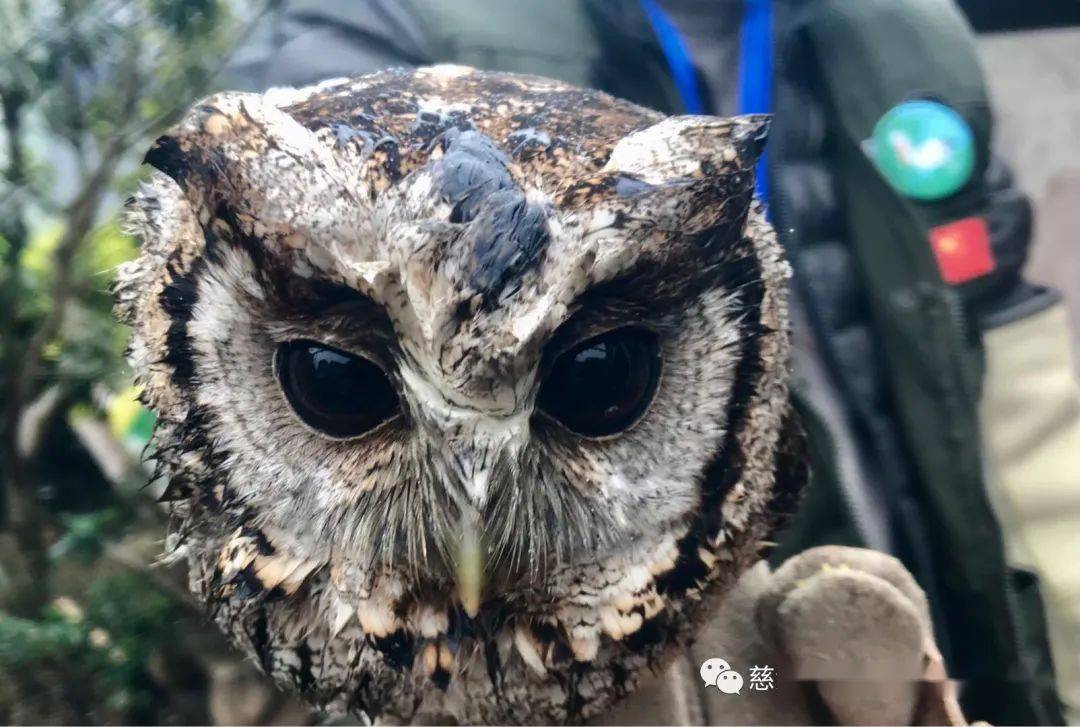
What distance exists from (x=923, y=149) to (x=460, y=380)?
1.67 ft

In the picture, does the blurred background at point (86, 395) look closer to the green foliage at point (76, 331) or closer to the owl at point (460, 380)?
the green foliage at point (76, 331)

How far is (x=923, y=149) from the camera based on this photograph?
0.72m

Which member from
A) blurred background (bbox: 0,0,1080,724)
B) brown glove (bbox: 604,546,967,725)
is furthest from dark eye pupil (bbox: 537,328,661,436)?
blurred background (bbox: 0,0,1080,724)

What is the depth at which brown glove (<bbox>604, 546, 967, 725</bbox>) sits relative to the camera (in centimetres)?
66

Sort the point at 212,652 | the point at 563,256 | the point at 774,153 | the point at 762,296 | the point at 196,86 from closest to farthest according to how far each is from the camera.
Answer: the point at 563,256, the point at 762,296, the point at 774,153, the point at 196,86, the point at 212,652

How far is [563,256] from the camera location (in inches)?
18.7

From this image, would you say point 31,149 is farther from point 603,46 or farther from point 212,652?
point 603,46

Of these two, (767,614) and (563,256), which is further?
(767,614)

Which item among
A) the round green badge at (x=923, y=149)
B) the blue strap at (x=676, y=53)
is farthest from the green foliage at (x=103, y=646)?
the round green badge at (x=923, y=149)

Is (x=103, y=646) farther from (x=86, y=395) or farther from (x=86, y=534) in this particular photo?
(x=86, y=395)

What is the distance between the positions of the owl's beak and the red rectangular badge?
50 centimetres

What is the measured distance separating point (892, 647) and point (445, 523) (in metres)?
0.40

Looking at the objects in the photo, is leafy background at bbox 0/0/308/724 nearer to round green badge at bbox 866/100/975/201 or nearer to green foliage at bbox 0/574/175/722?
green foliage at bbox 0/574/175/722

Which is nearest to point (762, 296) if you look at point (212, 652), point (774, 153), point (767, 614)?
point (774, 153)
